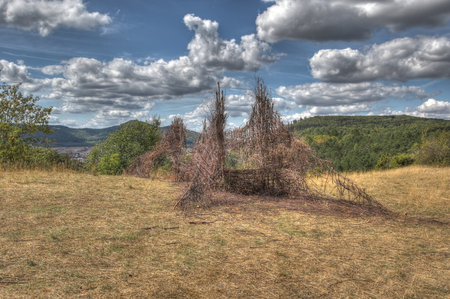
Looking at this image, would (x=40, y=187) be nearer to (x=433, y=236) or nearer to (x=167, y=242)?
(x=167, y=242)

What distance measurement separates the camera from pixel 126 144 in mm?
22141

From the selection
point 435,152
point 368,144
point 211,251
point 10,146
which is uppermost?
point 10,146

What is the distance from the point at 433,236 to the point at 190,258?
5.05 metres

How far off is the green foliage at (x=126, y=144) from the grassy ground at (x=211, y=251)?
41.2 ft

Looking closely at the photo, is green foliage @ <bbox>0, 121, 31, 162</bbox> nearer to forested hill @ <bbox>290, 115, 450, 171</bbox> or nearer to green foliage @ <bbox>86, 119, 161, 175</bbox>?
green foliage @ <bbox>86, 119, 161, 175</bbox>

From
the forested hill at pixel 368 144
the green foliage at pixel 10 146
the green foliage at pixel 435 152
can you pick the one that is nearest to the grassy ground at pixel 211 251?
A: the green foliage at pixel 10 146

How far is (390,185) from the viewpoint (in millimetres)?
13367

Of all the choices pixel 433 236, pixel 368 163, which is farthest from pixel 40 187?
pixel 368 163

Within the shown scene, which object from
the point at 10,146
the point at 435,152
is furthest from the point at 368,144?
the point at 10,146

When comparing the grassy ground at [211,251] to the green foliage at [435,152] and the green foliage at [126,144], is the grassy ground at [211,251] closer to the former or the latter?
the green foliage at [126,144]

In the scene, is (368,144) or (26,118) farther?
(368,144)

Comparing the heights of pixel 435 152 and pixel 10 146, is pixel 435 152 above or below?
below

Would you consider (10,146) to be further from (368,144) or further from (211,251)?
(368,144)

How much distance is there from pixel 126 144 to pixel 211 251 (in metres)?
19.4
